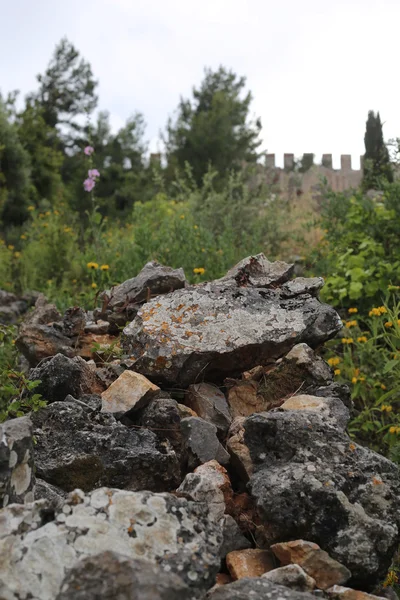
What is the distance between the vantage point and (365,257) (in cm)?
690

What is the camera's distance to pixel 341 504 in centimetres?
228

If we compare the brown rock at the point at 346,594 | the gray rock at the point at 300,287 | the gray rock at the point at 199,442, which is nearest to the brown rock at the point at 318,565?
the brown rock at the point at 346,594

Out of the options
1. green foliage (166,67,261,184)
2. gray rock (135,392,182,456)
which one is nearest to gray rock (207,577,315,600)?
gray rock (135,392,182,456)

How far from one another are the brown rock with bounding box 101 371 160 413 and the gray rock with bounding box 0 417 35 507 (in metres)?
0.76

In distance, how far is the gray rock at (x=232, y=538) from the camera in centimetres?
233

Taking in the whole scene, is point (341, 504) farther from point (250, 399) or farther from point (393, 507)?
point (250, 399)

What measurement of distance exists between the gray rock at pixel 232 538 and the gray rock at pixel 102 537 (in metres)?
0.38

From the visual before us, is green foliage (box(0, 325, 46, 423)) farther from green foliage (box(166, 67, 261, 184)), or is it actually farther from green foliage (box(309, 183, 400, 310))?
green foliage (box(166, 67, 261, 184))

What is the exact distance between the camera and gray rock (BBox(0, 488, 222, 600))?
172 centimetres

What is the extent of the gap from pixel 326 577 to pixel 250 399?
122 cm

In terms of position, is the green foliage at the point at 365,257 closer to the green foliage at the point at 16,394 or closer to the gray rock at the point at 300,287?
the gray rock at the point at 300,287

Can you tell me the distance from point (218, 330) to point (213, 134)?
17.1 m

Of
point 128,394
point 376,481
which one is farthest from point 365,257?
point 376,481

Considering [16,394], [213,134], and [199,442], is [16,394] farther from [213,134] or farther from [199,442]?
[213,134]
